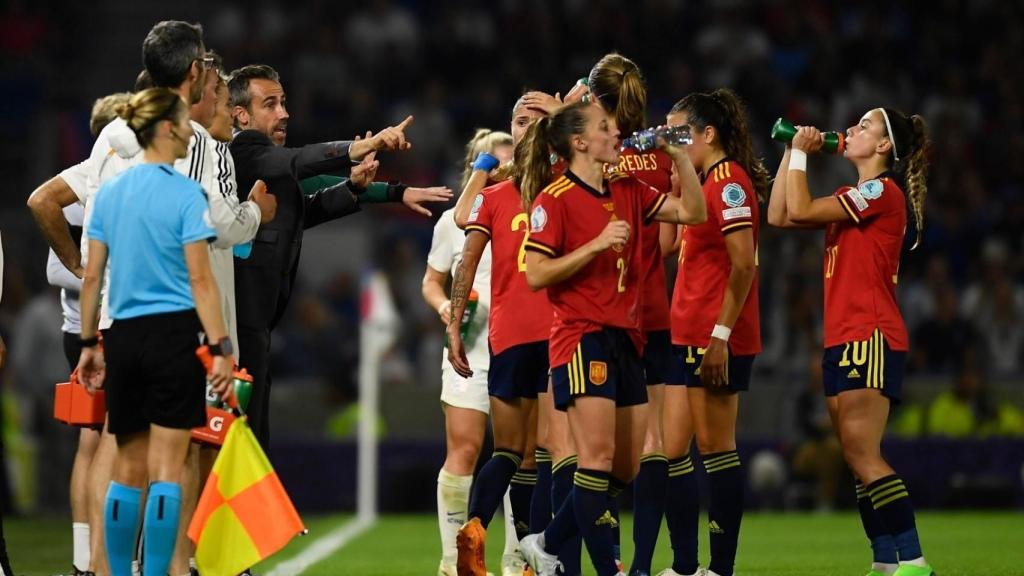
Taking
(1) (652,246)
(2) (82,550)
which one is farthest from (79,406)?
(1) (652,246)

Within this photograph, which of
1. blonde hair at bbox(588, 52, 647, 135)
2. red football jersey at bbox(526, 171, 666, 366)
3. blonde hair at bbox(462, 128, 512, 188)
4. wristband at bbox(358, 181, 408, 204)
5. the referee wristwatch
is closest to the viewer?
the referee wristwatch

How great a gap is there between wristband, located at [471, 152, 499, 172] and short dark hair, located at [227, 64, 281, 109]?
3.63 feet

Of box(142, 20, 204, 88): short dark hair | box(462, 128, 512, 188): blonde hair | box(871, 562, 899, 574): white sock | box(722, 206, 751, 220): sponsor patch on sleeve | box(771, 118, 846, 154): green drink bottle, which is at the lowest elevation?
box(871, 562, 899, 574): white sock

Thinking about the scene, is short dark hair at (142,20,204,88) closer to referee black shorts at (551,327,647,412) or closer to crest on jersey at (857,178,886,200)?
referee black shorts at (551,327,647,412)

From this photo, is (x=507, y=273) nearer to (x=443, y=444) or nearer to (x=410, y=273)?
(x=443, y=444)

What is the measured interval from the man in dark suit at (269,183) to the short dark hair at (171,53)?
2.58 feet

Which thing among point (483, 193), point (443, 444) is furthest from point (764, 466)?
point (483, 193)

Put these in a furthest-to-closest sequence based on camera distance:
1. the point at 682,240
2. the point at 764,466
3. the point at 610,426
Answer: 1. the point at 764,466
2. the point at 682,240
3. the point at 610,426

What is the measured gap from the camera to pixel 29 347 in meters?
15.5

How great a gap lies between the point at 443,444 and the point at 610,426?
857cm

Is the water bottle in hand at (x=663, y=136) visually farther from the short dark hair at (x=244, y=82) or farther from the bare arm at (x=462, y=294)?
the short dark hair at (x=244, y=82)

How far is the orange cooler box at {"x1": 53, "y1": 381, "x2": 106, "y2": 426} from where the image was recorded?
7.52 m

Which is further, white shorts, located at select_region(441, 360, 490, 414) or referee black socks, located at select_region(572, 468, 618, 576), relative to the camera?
white shorts, located at select_region(441, 360, 490, 414)

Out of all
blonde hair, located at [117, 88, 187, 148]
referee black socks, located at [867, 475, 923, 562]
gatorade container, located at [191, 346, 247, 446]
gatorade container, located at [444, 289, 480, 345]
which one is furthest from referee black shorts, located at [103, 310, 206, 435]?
referee black socks, located at [867, 475, 923, 562]
